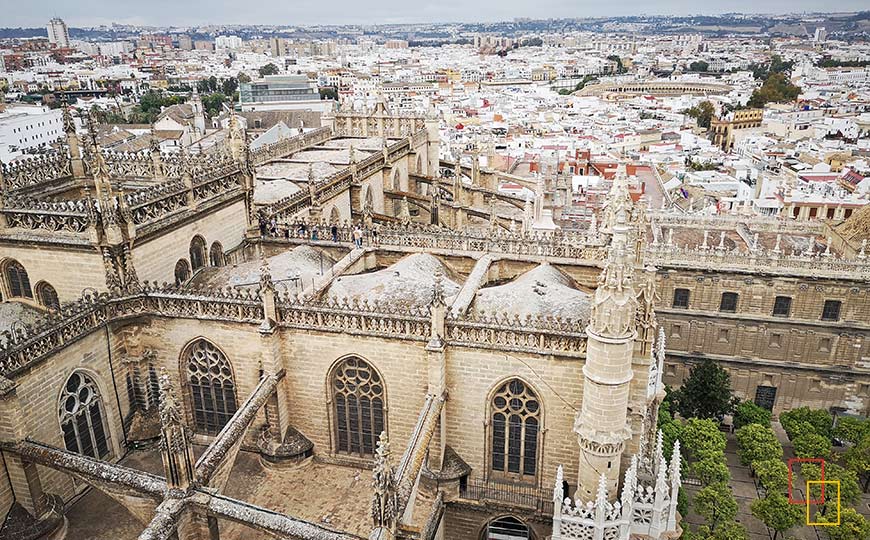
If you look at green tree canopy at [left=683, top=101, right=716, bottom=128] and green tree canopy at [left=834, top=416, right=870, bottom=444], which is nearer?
green tree canopy at [left=834, top=416, right=870, bottom=444]

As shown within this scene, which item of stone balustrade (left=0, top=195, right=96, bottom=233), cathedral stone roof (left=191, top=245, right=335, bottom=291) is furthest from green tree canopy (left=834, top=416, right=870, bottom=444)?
stone balustrade (left=0, top=195, right=96, bottom=233)

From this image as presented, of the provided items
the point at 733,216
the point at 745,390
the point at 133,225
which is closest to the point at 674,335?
the point at 745,390

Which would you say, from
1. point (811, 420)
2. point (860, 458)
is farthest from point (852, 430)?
point (860, 458)

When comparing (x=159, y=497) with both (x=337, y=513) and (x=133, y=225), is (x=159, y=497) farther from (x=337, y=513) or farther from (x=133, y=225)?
(x=133, y=225)

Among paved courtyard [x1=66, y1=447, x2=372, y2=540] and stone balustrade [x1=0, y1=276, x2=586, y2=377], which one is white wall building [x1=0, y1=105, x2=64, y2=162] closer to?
stone balustrade [x1=0, y1=276, x2=586, y2=377]

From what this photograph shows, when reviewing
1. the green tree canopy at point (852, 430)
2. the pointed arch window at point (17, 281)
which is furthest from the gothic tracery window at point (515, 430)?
the green tree canopy at point (852, 430)

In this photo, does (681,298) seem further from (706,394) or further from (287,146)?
(287,146)
